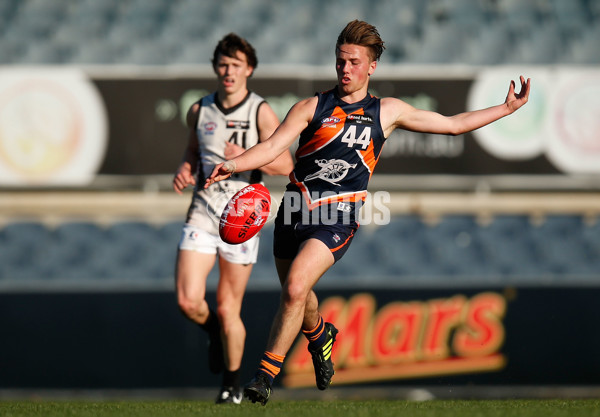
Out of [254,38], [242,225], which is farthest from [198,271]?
[254,38]

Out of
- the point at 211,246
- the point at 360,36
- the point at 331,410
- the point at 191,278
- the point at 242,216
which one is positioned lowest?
the point at 331,410

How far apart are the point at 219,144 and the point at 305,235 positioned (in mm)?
1072

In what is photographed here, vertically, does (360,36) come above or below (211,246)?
above

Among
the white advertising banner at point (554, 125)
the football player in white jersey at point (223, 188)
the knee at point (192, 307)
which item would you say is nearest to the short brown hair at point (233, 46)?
the football player in white jersey at point (223, 188)

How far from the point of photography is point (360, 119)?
16.0 ft

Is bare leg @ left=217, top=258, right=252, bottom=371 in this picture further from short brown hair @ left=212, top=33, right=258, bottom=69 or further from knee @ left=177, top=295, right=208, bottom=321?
short brown hair @ left=212, top=33, right=258, bottom=69

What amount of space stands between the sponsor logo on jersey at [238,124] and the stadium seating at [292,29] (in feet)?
9.31

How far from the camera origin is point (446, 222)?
8.34 metres

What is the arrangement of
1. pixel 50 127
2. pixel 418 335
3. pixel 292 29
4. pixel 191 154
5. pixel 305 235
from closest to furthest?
1. pixel 305 235
2. pixel 191 154
3. pixel 418 335
4. pixel 50 127
5. pixel 292 29

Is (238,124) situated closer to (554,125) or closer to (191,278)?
(191,278)

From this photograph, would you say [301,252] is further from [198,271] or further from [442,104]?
[442,104]

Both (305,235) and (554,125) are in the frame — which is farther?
(554,125)

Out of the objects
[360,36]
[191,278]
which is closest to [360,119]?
[360,36]

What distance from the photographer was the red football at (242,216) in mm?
4617
